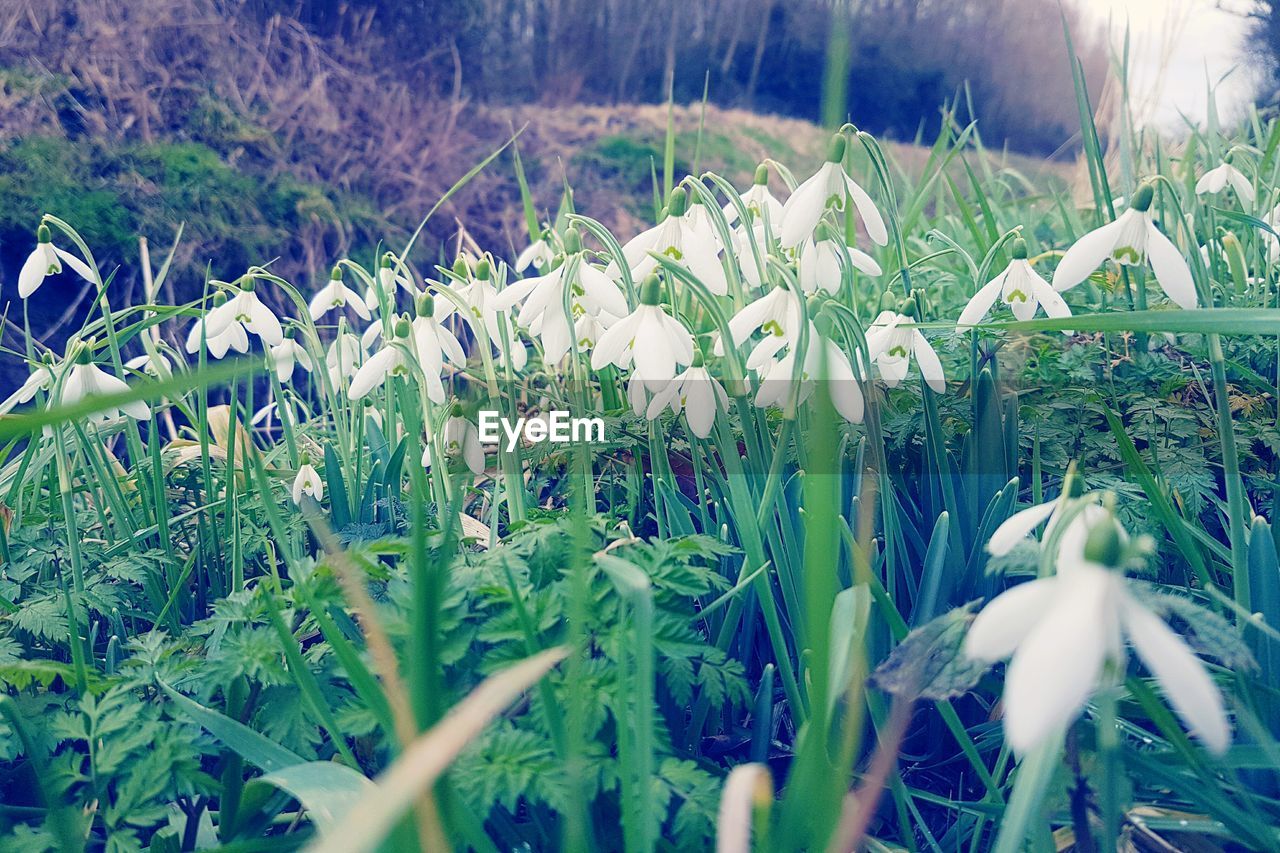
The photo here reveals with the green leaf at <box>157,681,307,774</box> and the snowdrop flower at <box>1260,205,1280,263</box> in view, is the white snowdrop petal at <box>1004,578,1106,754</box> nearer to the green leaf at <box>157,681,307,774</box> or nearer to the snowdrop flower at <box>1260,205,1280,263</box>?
the green leaf at <box>157,681,307,774</box>

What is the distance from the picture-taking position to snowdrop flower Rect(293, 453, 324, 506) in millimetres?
1312

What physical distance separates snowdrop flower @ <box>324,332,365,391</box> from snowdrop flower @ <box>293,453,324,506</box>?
0.63 feet

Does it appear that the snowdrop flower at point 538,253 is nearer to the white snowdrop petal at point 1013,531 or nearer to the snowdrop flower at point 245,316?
the snowdrop flower at point 245,316

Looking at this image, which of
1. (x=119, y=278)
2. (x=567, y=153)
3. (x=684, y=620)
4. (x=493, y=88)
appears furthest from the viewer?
(x=493, y=88)

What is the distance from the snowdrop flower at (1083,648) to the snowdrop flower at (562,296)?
710 millimetres

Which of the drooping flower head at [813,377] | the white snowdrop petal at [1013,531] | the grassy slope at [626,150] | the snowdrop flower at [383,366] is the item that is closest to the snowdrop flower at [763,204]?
the drooping flower head at [813,377]

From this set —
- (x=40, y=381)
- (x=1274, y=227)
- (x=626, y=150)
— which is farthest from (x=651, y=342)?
(x=626, y=150)

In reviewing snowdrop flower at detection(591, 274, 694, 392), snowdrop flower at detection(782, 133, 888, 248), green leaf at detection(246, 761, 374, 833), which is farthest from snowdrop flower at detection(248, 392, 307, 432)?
snowdrop flower at detection(782, 133, 888, 248)

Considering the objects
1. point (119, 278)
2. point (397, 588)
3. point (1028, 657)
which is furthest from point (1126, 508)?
point (119, 278)

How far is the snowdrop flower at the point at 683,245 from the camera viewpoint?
44.9 inches

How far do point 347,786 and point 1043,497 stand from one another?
0.99m

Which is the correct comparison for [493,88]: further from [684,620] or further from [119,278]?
[684,620]

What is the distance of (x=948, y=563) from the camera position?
1022 mm

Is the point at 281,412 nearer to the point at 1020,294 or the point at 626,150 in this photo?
the point at 1020,294
